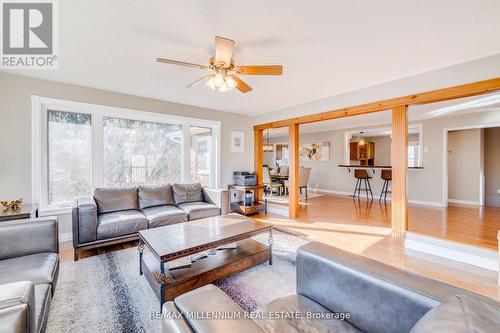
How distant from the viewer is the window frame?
3021mm

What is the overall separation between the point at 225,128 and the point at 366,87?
2.98m

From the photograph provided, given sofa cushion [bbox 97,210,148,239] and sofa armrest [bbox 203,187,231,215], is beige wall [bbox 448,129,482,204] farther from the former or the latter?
sofa cushion [bbox 97,210,148,239]

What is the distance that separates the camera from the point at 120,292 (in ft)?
6.47

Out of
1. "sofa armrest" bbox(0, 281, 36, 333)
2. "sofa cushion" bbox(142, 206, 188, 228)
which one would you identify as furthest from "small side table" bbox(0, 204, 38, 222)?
"sofa armrest" bbox(0, 281, 36, 333)

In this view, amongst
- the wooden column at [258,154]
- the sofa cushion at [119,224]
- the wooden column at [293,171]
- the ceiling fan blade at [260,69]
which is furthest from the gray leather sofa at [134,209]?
the ceiling fan blade at [260,69]

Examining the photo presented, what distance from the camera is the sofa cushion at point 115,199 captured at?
3.20 m

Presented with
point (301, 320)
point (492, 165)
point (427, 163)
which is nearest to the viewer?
point (301, 320)

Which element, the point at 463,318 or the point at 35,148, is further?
the point at 35,148

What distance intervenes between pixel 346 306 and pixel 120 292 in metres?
1.95

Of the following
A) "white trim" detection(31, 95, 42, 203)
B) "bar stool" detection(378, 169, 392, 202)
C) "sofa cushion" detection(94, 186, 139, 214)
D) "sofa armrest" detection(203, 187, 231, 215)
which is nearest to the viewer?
"white trim" detection(31, 95, 42, 203)

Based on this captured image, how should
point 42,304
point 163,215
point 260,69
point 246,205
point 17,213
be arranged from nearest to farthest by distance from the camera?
1. point 42,304
2. point 260,69
3. point 17,213
4. point 163,215
5. point 246,205

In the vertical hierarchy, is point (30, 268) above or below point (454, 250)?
above

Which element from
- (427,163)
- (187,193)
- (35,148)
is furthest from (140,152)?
(427,163)

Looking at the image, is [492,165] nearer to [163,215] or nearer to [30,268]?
[163,215]
